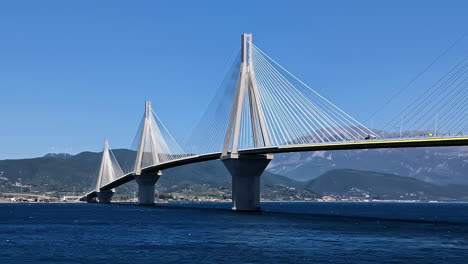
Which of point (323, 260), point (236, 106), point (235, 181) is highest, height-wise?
point (236, 106)

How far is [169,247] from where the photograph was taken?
59406 mm

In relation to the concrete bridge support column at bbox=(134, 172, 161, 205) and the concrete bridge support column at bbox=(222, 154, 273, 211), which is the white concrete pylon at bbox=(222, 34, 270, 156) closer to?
the concrete bridge support column at bbox=(222, 154, 273, 211)

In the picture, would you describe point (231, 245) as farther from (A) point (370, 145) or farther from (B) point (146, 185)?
(B) point (146, 185)

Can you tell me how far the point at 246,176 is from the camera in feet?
375

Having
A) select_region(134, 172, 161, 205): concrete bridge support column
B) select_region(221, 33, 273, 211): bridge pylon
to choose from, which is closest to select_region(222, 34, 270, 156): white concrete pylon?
select_region(221, 33, 273, 211): bridge pylon

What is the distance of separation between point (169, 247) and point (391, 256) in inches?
721

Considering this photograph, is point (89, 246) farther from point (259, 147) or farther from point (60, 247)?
point (259, 147)

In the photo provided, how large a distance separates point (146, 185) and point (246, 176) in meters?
69.6

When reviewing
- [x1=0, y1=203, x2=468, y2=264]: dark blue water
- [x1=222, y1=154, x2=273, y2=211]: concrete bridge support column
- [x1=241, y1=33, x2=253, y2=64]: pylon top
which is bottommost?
[x1=0, y1=203, x2=468, y2=264]: dark blue water

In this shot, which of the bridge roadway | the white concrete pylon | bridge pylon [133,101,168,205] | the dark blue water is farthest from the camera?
bridge pylon [133,101,168,205]

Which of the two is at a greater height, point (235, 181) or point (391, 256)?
point (235, 181)

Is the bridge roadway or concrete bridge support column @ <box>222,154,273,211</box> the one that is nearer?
the bridge roadway

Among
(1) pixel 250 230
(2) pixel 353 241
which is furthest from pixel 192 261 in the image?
(1) pixel 250 230

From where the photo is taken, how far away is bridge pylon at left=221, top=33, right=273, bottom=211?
10769 cm
